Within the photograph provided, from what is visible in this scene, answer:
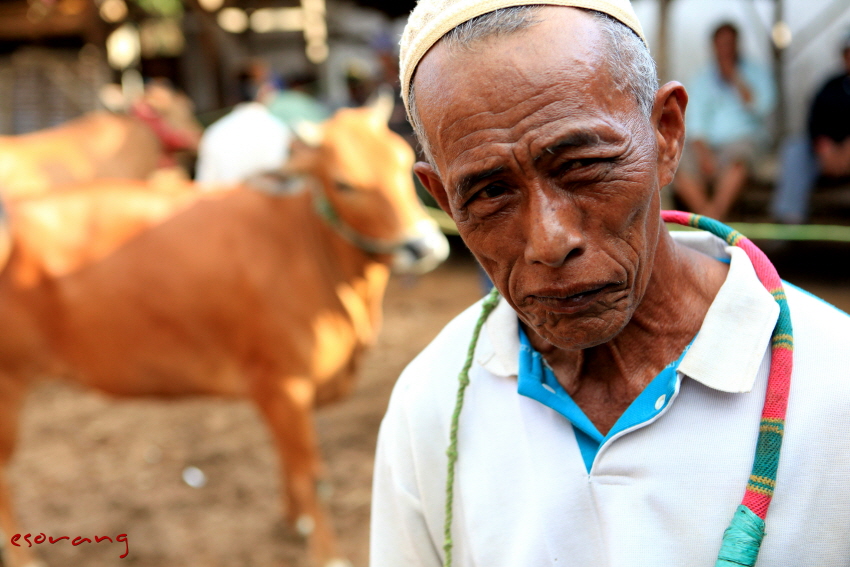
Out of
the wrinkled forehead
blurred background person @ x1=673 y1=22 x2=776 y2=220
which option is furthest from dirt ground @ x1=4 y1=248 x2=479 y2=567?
blurred background person @ x1=673 y1=22 x2=776 y2=220

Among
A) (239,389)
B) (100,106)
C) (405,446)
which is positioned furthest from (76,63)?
(405,446)

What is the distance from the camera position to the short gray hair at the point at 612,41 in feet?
3.49

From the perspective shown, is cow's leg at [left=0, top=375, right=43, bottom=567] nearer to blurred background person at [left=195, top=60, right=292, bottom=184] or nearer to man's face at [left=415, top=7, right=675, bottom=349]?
blurred background person at [left=195, top=60, right=292, bottom=184]

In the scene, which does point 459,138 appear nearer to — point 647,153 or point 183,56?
point 647,153

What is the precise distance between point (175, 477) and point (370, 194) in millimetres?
2429

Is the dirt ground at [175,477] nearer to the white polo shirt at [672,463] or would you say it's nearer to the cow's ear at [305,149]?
the cow's ear at [305,149]

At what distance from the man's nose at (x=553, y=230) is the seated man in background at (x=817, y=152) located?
6698 millimetres

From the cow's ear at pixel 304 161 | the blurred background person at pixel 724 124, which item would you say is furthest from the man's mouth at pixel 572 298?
the blurred background person at pixel 724 124

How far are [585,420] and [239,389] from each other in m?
3.05

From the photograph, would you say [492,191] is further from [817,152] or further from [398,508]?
[817,152]

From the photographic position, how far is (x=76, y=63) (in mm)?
10516

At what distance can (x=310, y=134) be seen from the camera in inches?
164

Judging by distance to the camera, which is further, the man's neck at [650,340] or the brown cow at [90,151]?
the brown cow at [90,151]

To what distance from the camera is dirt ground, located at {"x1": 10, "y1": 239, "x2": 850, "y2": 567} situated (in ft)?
13.2
